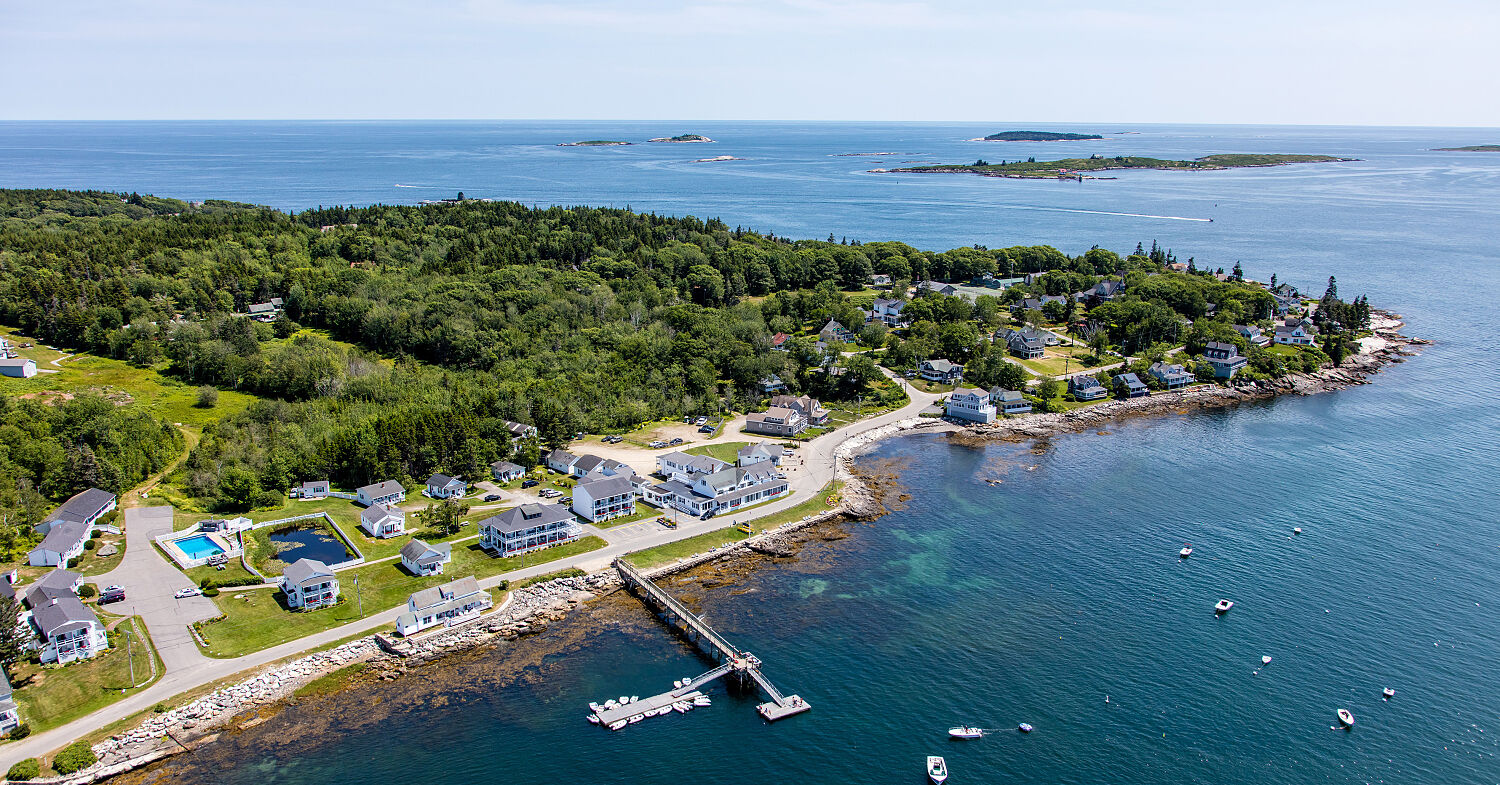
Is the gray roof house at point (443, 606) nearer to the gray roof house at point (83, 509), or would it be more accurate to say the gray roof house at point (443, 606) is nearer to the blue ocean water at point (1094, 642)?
the blue ocean water at point (1094, 642)

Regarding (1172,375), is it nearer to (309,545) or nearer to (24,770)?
(309,545)

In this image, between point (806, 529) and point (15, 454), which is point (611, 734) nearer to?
point (806, 529)

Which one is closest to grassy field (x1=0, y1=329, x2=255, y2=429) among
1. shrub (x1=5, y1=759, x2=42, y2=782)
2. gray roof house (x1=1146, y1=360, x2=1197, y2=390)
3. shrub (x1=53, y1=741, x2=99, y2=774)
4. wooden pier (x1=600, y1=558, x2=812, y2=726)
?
shrub (x1=53, y1=741, x2=99, y2=774)

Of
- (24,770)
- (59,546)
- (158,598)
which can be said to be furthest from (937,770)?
(59,546)

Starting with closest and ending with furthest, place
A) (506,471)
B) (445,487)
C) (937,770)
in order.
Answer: (937,770) → (445,487) → (506,471)

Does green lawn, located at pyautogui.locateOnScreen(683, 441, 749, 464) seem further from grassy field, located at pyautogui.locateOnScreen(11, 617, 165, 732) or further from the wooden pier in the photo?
grassy field, located at pyautogui.locateOnScreen(11, 617, 165, 732)

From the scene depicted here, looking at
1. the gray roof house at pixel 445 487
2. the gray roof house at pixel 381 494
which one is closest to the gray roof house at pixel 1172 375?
the gray roof house at pixel 445 487
